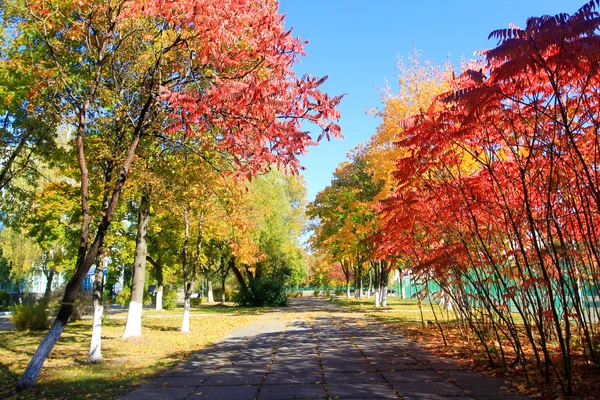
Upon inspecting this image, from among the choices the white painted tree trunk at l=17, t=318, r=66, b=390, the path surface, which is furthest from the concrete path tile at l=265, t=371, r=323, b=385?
the white painted tree trunk at l=17, t=318, r=66, b=390

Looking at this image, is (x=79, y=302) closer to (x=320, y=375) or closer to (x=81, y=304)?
(x=81, y=304)

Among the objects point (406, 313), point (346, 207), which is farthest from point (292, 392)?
point (346, 207)

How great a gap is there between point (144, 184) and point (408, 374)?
7.19 metres

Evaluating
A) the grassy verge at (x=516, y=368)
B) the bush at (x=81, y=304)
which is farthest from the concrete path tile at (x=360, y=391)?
the bush at (x=81, y=304)

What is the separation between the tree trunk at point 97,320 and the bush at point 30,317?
7.45m

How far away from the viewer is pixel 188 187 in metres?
10.9

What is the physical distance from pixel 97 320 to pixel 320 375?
5.04m

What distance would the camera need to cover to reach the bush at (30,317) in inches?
588

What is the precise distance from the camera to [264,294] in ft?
98.1

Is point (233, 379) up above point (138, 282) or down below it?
below

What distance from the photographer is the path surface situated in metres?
5.77

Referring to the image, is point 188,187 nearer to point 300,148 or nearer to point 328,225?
point 300,148

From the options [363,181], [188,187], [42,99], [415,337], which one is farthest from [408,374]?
[363,181]

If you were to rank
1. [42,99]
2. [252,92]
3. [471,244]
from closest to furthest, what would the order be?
[252,92], [471,244], [42,99]
